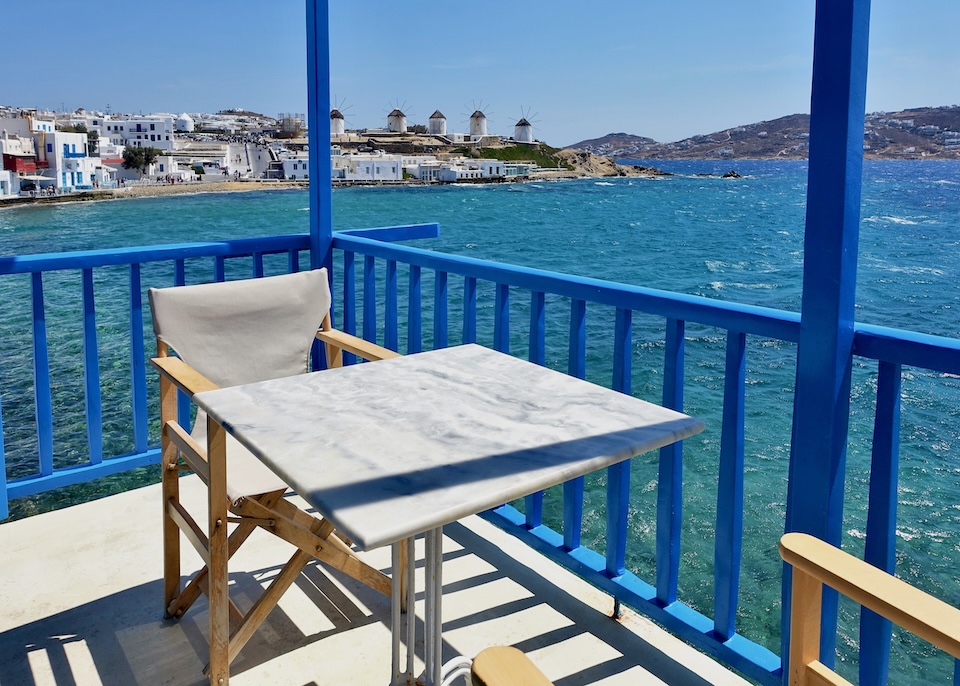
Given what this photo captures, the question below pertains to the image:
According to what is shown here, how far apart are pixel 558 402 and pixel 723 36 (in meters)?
70.9

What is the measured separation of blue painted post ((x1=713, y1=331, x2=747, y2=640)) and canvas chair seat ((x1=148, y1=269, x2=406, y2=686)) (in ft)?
2.73

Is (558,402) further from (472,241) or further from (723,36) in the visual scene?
(723,36)

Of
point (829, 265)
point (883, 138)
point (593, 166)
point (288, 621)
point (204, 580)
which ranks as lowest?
point (288, 621)

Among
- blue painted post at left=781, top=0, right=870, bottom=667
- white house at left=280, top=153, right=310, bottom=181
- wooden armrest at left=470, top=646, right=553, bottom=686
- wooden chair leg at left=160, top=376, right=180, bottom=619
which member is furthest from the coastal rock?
wooden armrest at left=470, top=646, right=553, bottom=686

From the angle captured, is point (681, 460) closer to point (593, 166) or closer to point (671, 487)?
point (671, 487)

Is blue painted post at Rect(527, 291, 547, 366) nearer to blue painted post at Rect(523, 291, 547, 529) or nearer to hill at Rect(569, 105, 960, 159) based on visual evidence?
blue painted post at Rect(523, 291, 547, 529)

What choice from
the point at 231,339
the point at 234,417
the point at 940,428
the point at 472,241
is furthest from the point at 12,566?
the point at 472,241

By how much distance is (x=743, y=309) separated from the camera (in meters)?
1.72

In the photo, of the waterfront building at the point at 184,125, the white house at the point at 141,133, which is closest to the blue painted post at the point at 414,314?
the white house at the point at 141,133

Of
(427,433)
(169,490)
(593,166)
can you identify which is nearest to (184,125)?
(593,166)

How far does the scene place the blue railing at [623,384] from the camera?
153cm

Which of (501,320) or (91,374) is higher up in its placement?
(501,320)

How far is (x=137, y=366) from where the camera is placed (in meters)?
2.89

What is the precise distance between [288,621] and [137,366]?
130 centimetres
